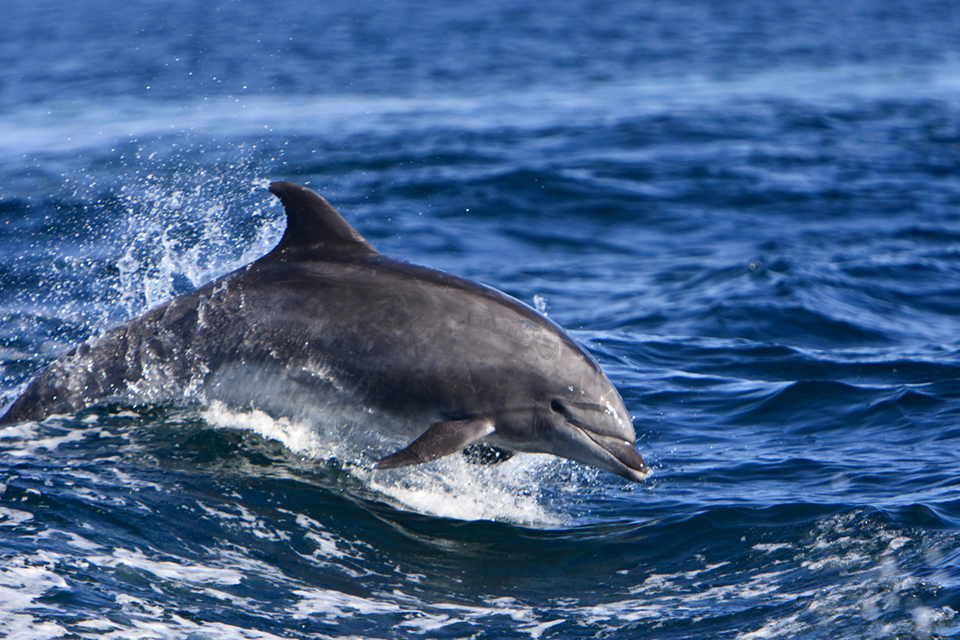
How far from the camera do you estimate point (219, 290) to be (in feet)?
29.2

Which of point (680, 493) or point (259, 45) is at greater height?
point (259, 45)

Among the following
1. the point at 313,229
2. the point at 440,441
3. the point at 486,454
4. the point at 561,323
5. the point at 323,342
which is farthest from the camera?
the point at 561,323

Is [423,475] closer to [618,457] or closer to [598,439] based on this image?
[598,439]

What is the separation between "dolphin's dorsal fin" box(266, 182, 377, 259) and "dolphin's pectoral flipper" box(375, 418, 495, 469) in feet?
6.39

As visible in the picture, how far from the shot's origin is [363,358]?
26.5 feet

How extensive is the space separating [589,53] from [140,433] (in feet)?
135

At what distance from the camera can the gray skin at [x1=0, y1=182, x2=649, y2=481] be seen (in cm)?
768

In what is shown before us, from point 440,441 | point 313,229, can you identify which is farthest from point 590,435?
point 313,229

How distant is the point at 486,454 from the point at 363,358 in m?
1.19

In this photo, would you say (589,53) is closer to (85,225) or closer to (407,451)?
(85,225)

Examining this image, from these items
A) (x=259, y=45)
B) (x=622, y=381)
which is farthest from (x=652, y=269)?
(x=259, y=45)

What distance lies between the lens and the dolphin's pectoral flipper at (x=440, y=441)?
23.2ft

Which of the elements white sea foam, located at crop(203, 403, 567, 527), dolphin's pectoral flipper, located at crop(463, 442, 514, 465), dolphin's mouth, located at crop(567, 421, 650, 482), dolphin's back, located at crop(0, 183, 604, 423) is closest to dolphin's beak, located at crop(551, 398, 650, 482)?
dolphin's mouth, located at crop(567, 421, 650, 482)

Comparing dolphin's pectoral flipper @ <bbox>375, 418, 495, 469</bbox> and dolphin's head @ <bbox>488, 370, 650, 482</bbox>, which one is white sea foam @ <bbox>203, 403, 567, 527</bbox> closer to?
dolphin's head @ <bbox>488, 370, 650, 482</bbox>
